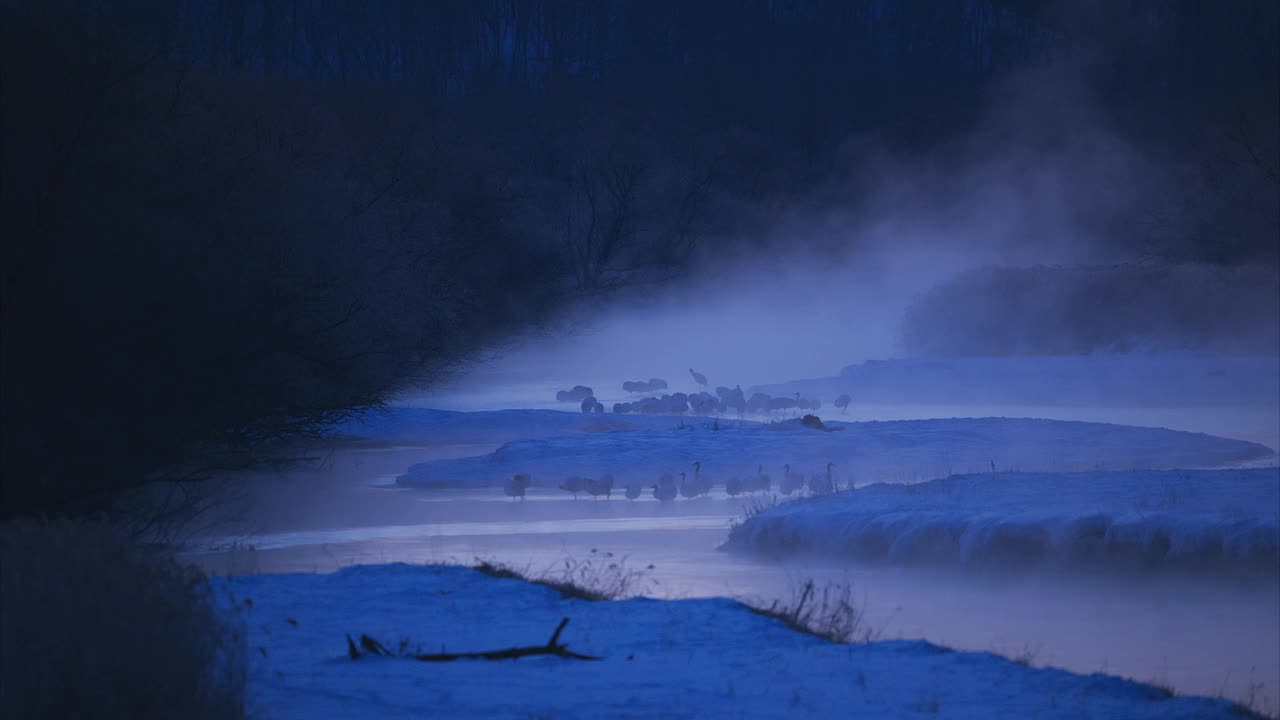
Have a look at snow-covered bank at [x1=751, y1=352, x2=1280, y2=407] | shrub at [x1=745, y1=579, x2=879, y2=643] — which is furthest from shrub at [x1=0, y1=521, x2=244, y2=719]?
snow-covered bank at [x1=751, y1=352, x2=1280, y2=407]

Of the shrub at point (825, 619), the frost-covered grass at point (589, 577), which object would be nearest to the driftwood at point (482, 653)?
the shrub at point (825, 619)

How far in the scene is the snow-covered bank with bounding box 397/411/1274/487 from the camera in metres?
16.8

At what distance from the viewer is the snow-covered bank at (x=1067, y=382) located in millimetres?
25156

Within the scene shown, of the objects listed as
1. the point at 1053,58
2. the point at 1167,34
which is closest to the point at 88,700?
the point at 1167,34

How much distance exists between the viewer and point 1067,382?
1046 inches

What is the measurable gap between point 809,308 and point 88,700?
35.7 m

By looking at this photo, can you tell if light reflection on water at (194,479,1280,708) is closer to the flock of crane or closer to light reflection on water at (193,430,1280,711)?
light reflection on water at (193,430,1280,711)

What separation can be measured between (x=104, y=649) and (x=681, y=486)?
11552 mm

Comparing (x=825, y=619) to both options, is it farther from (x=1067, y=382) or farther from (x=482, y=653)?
(x=1067, y=382)

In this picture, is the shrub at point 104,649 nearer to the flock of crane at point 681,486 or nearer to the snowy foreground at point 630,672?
the snowy foreground at point 630,672

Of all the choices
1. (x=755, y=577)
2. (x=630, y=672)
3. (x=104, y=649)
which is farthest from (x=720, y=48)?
(x=104, y=649)

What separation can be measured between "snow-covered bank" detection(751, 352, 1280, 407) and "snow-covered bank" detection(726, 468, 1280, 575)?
41.8 ft

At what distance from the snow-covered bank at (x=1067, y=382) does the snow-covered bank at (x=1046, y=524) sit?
12.7 metres

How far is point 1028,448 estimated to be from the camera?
17.6 m
